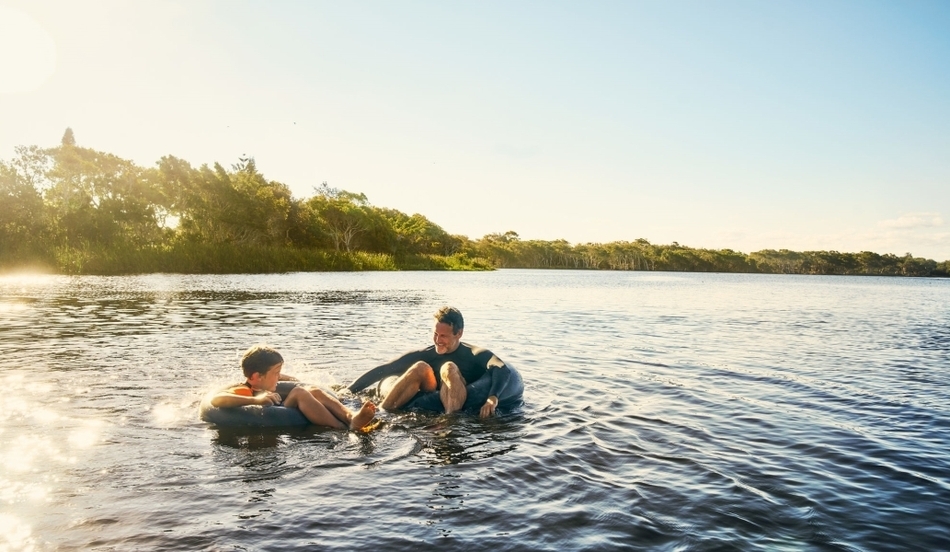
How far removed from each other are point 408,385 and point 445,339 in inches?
35.8

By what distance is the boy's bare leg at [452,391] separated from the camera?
917 cm

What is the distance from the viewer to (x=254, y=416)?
26.7 ft

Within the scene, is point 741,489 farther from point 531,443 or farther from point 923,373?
point 923,373

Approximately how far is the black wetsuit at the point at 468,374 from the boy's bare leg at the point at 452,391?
0.48ft

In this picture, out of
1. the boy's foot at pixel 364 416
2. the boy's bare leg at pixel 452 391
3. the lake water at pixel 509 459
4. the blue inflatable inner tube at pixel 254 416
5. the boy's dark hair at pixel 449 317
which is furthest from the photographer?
the boy's dark hair at pixel 449 317

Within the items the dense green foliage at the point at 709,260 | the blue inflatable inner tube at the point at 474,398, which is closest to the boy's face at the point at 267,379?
the blue inflatable inner tube at the point at 474,398

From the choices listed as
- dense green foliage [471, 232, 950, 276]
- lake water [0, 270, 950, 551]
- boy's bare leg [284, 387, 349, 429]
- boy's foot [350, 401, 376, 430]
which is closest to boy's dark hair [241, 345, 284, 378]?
boy's bare leg [284, 387, 349, 429]

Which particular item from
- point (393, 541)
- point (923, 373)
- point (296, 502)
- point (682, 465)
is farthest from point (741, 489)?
point (923, 373)

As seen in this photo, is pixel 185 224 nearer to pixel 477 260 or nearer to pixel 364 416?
pixel 477 260

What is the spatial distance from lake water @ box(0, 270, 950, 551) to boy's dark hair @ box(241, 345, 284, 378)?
2.65 feet

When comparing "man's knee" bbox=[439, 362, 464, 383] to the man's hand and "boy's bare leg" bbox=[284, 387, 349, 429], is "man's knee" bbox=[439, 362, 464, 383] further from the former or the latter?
"boy's bare leg" bbox=[284, 387, 349, 429]

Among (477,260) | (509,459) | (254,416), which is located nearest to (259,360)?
(254,416)

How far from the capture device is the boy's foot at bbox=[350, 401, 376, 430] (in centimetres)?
789

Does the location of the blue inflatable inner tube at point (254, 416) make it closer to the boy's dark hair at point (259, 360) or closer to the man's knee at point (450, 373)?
the boy's dark hair at point (259, 360)
